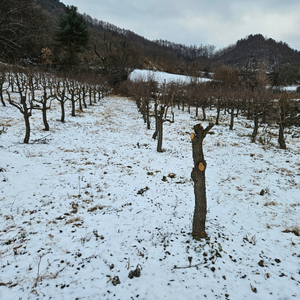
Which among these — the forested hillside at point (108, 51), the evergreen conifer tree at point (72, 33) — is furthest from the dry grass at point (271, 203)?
the evergreen conifer tree at point (72, 33)

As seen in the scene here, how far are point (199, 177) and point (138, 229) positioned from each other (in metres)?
2.17

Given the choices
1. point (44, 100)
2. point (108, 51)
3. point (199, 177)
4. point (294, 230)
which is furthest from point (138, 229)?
point (44, 100)

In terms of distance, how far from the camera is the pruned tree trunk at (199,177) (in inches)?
142

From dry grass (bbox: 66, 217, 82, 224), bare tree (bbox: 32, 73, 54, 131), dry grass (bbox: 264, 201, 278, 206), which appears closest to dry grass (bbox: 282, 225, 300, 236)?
dry grass (bbox: 264, 201, 278, 206)

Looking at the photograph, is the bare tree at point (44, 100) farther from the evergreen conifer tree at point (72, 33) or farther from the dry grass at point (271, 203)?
the evergreen conifer tree at point (72, 33)

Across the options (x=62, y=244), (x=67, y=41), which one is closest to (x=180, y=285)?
(x=62, y=244)

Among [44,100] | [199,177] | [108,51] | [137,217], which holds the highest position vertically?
[108,51]

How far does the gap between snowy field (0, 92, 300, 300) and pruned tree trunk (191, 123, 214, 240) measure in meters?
0.32

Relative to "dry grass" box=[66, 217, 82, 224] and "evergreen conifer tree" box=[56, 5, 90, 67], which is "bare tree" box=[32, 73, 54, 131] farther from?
"evergreen conifer tree" box=[56, 5, 90, 67]

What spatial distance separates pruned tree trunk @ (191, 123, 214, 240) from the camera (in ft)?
11.8

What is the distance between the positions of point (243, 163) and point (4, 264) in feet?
35.9

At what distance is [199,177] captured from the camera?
378 centimetres

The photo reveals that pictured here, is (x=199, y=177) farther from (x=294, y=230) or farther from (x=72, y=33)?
(x=72, y=33)

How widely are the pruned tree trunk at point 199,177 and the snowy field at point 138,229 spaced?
0.32 m
